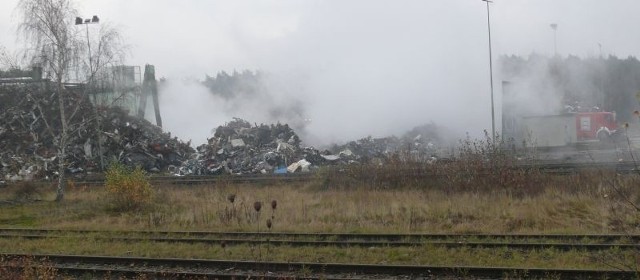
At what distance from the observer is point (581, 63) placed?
47625 mm

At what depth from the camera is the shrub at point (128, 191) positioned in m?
16.4

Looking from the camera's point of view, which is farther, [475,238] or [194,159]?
[194,159]

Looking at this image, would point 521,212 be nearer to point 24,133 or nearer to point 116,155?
point 116,155

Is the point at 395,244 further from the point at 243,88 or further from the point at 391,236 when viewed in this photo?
the point at 243,88

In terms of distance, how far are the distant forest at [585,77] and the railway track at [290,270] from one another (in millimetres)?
28264

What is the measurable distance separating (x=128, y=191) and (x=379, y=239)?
28.6 ft

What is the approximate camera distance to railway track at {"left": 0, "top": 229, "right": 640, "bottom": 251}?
9508 millimetres

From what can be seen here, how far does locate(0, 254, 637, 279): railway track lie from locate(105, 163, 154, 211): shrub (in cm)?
657

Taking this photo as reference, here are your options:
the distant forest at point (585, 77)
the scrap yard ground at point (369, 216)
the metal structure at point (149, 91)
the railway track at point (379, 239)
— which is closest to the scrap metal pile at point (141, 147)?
the metal structure at point (149, 91)

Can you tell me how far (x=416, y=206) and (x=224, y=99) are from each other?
29.7 meters

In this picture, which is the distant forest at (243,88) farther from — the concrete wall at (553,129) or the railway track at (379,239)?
the railway track at (379,239)

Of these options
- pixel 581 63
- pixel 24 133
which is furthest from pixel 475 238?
pixel 581 63

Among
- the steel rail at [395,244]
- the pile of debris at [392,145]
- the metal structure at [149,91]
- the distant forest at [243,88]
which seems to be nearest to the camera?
the steel rail at [395,244]

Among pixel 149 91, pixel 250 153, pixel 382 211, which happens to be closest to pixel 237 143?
pixel 250 153
